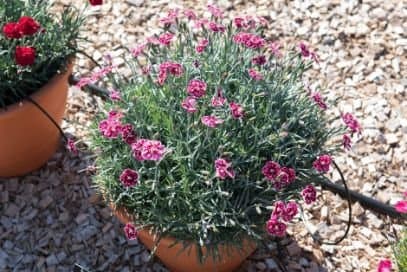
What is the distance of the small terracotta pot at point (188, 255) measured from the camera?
2.48 m

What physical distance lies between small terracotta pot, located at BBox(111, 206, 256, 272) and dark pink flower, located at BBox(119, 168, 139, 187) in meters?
0.26

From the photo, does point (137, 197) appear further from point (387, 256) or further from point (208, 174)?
point (387, 256)

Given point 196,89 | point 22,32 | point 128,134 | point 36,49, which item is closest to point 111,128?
point 128,134

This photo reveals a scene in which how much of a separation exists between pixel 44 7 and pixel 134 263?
1.22 m

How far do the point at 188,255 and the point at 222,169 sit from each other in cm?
48

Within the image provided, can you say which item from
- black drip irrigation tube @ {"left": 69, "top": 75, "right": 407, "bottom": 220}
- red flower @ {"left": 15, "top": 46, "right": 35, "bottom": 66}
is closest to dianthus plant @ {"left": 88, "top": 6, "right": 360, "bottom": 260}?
red flower @ {"left": 15, "top": 46, "right": 35, "bottom": 66}

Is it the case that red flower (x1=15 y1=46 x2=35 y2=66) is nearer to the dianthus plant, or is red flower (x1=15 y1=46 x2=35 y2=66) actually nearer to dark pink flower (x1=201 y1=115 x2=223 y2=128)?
the dianthus plant

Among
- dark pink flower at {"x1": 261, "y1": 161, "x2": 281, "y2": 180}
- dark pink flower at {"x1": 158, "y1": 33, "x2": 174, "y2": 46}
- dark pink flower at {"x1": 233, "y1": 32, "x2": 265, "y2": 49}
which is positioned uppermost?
dark pink flower at {"x1": 233, "y1": 32, "x2": 265, "y2": 49}

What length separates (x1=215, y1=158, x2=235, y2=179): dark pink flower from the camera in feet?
7.25

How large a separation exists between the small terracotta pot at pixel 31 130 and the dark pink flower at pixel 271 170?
113 centimetres

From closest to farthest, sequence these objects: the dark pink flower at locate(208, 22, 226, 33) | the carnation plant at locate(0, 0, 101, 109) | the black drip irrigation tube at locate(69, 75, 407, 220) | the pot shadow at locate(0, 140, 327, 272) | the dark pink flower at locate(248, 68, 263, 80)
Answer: the dark pink flower at locate(248, 68, 263, 80) → the dark pink flower at locate(208, 22, 226, 33) → the carnation plant at locate(0, 0, 101, 109) → the pot shadow at locate(0, 140, 327, 272) → the black drip irrigation tube at locate(69, 75, 407, 220)

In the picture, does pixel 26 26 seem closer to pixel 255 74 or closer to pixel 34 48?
pixel 34 48

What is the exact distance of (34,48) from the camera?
110 inches

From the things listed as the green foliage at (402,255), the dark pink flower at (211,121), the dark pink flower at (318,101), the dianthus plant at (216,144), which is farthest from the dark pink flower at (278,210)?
the green foliage at (402,255)
